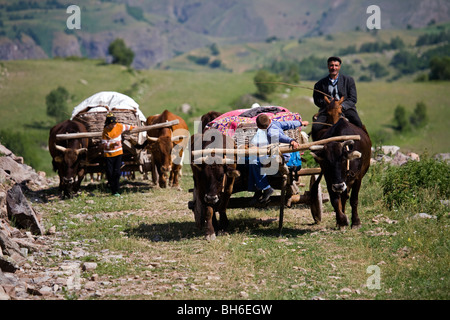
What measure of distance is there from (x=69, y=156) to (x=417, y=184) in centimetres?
870

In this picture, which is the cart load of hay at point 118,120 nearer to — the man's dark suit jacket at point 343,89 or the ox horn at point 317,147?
the man's dark suit jacket at point 343,89

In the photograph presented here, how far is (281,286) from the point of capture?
7.77 m

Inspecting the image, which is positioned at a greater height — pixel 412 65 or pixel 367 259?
pixel 412 65

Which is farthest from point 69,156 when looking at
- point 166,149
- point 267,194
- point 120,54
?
point 120,54

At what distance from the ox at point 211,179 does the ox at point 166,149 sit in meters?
6.37

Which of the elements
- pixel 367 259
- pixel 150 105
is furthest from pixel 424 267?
pixel 150 105

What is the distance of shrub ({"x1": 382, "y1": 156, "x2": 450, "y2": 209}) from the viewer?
1216 centimetres

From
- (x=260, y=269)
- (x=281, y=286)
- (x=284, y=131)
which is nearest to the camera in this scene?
(x=281, y=286)

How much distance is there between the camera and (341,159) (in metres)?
10.0

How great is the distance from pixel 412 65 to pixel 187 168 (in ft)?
545

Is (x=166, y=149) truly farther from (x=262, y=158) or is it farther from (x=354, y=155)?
(x=354, y=155)

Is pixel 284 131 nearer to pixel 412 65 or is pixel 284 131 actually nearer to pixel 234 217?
pixel 234 217

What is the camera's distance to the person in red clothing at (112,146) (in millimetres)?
15594
